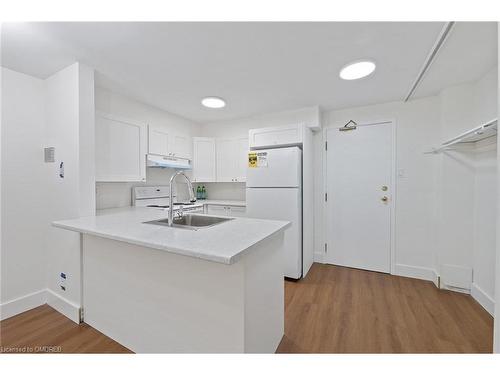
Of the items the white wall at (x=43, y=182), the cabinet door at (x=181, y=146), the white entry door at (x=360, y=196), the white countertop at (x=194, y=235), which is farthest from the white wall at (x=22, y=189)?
the white entry door at (x=360, y=196)

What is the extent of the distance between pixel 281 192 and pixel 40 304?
2808 millimetres

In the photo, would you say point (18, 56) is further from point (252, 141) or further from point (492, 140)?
point (492, 140)

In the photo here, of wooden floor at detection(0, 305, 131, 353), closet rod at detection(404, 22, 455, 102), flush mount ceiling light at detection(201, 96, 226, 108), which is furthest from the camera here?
flush mount ceiling light at detection(201, 96, 226, 108)

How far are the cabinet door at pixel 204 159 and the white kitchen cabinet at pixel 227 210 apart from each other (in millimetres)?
541

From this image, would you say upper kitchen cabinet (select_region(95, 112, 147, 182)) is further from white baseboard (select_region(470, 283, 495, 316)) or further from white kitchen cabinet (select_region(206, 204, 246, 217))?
white baseboard (select_region(470, 283, 495, 316))

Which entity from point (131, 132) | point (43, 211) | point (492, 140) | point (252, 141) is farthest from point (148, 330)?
point (492, 140)

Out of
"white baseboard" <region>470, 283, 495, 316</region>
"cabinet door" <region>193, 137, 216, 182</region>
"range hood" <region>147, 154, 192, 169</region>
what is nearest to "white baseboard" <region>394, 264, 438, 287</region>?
"white baseboard" <region>470, 283, 495, 316</region>

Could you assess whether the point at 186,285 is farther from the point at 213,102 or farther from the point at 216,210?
the point at 213,102

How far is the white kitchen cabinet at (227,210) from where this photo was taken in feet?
10.4

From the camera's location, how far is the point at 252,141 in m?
2.99

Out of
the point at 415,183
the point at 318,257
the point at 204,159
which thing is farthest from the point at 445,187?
the point at 204,159

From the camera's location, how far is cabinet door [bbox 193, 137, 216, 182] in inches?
140

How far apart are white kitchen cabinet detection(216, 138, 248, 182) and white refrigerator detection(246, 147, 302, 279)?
63 centimetres

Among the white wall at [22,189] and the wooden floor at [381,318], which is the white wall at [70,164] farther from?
the wooden floor at [381,318]
